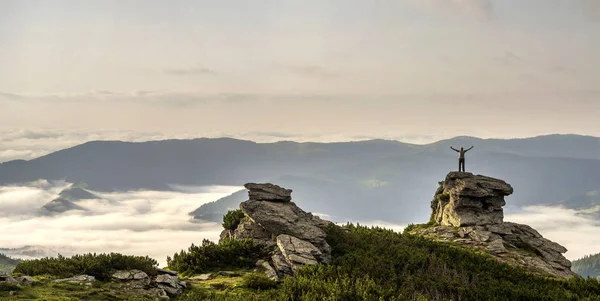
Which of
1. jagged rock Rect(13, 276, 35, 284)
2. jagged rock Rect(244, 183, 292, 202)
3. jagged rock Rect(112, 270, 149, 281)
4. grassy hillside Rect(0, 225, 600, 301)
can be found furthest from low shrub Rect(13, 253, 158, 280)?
jagged rock Rect(244, 183, 292, 202)

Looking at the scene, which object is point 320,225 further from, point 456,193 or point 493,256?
point 456,193

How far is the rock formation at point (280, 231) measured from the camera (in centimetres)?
3175

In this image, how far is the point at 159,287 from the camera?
26859 mm

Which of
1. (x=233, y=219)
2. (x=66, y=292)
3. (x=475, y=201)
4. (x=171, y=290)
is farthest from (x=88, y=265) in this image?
(x=475, y=201)

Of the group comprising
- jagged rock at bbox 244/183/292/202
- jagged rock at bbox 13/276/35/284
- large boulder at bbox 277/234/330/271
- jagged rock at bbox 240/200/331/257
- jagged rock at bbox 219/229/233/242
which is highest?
jagged rock at bbox 244/183/292/202

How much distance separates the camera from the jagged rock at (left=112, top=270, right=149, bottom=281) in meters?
27.5

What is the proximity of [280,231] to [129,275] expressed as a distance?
11.8 m

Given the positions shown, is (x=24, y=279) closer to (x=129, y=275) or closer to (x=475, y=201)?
(x=129, y=275)

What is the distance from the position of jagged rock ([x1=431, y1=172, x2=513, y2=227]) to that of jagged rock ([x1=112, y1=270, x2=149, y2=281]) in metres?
38.8

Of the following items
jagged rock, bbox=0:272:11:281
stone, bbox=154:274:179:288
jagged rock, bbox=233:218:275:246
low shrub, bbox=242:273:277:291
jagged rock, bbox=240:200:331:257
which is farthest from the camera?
jagged rock, bbox=233:218:275:246

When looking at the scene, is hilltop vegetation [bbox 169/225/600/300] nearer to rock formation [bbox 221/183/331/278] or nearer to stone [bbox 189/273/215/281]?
rock formation [bbox 221/183/331/278]

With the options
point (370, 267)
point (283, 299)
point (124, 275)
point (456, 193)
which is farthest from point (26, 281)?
point (456, 193)

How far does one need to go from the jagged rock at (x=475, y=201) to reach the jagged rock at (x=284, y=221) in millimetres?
23832

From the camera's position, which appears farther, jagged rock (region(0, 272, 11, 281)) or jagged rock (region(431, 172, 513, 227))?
jagged rock (region(431, 172, 513, 227))
